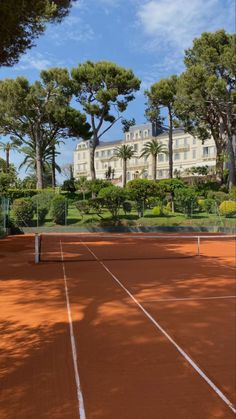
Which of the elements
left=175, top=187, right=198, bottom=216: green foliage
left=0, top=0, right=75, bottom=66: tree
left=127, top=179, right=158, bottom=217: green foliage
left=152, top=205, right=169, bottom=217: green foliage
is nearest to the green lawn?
left=152, top=205, right=169, bottom=217: green foliage

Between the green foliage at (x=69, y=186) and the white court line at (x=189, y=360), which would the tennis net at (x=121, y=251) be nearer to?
the white court line at (x=189, y=360)

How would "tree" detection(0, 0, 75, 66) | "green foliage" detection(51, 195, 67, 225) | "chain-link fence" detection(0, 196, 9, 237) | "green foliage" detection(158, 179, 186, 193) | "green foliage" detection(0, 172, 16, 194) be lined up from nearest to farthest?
"tree" detection(0, 0, 75, 66) < "chain-link fence" detection(0, 196, 9, 237) < "green foliage" detection(51, 195, 67, 225) < "green foliage" detection(0, 172, 16, 194) < "green foliage" detection(158, 179, 186, 193)

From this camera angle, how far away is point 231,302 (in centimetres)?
806

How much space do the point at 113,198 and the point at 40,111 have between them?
15.2 meters

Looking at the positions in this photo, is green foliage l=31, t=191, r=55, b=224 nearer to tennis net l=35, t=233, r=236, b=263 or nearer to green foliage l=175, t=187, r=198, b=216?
tennis net l=35, t=233, r=236, b=263

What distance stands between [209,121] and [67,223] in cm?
2066

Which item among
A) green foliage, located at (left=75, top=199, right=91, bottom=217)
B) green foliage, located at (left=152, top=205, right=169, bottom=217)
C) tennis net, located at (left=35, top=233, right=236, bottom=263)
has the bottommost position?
tennis net, located at (left=35, top=233, right=236, bottom=263)

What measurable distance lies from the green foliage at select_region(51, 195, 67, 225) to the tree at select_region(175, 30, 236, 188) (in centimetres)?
1700

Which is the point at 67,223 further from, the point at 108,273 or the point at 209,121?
the point at 209,121

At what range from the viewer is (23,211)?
26.4 metres

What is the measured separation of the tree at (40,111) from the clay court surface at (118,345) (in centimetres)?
3018

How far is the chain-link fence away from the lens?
2359 centimetres

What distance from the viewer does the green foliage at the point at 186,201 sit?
103ft

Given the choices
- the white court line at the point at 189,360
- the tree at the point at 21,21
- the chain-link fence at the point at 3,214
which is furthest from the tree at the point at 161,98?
the white court line at the point at 189,360
